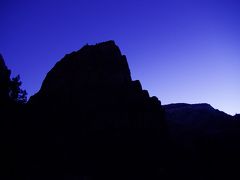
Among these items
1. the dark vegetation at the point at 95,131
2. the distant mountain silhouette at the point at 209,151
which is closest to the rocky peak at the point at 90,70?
the dark vegetation at the point at 95,131

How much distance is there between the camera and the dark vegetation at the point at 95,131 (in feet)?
134

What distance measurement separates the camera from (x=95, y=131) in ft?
148

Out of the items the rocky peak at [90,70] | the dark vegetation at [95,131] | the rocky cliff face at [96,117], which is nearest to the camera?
the dark vegetation at [95,131]

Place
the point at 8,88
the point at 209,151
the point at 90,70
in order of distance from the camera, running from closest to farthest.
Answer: the point at 8,88 < the point at 90,70 < the point at 209,151

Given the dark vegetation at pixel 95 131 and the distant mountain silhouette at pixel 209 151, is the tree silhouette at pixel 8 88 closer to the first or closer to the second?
the dark vegetation at pixel 95 131

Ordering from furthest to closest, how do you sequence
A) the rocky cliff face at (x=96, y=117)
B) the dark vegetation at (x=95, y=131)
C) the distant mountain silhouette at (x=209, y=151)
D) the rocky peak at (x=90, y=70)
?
1. the rocky peak at (x=90, y=70)
2. the distant mountain silhouette at (x=209, y=151)
3. the rocky cliff face at (x=96, y=117)
4. the dark vegetation at (x=95, y=131)

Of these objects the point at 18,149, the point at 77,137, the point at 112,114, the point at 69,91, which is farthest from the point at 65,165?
the point at 69,91

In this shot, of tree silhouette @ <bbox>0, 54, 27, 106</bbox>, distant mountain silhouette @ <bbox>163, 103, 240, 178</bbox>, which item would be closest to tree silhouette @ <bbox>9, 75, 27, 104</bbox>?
tree silhouette @ <bbox>0, 54, 27, 106</bbox>

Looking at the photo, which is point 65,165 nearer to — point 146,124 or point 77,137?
point 77,137

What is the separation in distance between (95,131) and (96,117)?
313 cm

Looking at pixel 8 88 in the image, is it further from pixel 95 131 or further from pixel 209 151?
pixel 209 151

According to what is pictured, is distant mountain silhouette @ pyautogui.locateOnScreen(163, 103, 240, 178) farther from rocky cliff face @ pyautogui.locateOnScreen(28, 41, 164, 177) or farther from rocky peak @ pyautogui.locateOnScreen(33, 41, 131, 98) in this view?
rocky peak @ pyautogui.locateOnScreen(33, 41, 131, 98)

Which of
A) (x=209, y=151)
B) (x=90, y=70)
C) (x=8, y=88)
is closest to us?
(x=8, y=88)

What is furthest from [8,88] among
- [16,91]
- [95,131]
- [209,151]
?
[209,151]
